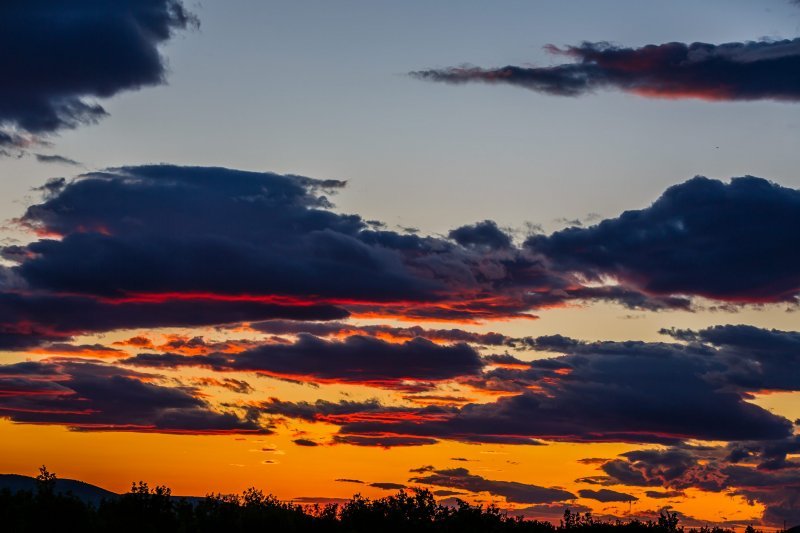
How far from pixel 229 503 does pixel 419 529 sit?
1169 inches

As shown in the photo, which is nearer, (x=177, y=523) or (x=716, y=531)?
(x=177, y=523)

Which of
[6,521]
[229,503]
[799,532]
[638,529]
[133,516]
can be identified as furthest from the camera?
[799,532]

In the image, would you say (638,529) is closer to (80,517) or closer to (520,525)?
(520,525)

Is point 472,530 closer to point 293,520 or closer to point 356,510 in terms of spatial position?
point 356,510

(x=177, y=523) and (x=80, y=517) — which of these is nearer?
(x=80, y=517)

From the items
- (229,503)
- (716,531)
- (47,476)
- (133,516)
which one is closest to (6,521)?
(47,476)

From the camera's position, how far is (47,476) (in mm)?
99062

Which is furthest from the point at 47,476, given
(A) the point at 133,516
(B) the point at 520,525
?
(B) the point at 520,525

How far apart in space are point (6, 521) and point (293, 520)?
42559 millimetres

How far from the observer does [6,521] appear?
9594 centimetres

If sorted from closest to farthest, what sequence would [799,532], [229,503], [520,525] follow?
[229,503] < [520,525] < [799,532]

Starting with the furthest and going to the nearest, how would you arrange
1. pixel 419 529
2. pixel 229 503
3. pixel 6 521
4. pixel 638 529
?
pixel 638 529 → pixel 419 529 → pixel 229 503 → pixel 6 521

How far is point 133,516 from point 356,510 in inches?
1758

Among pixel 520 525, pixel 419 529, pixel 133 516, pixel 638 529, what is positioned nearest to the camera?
pixel 133 516
